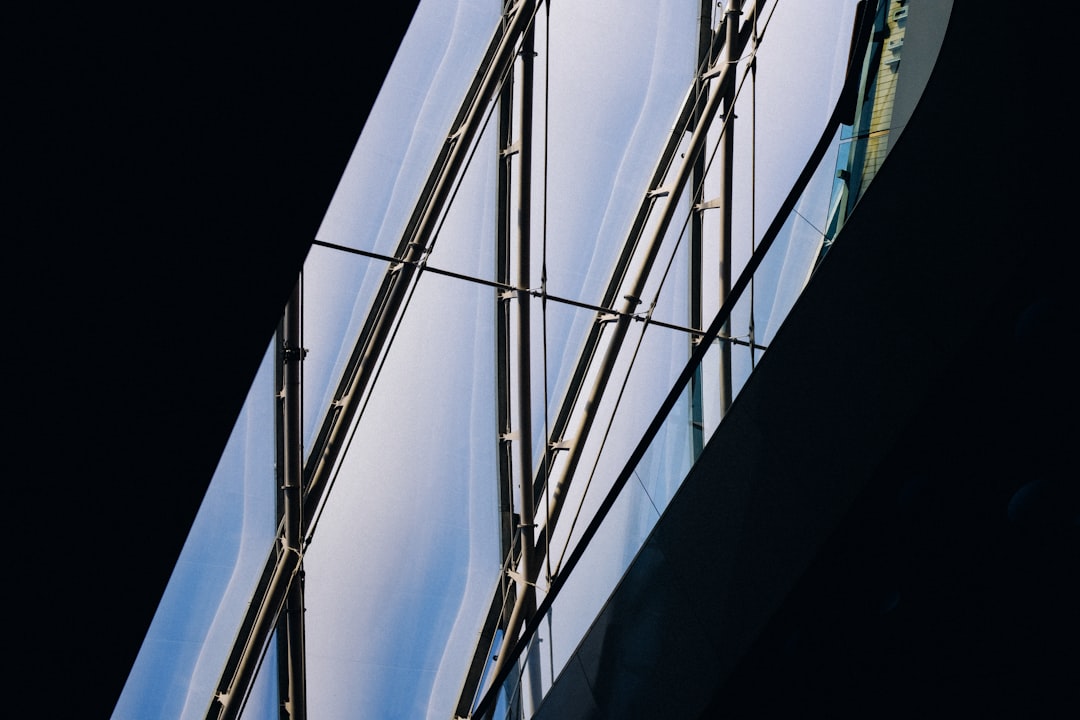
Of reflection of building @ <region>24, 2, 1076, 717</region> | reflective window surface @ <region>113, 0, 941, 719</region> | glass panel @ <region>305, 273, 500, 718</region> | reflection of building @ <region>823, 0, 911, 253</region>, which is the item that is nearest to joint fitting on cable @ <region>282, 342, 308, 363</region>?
reflective window surface @ <region>113, 0, 941, 719</region>

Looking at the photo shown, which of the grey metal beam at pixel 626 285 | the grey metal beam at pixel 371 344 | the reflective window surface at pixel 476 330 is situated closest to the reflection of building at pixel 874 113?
the reflective window surface at pixel 476 330

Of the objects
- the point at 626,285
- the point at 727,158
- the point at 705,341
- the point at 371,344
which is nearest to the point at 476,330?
the point at 371,344

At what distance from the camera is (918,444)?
4934 millimetres

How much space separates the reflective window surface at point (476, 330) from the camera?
13289 mm

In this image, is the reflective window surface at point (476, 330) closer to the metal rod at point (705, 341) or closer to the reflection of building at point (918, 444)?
the metal rod at point (705, 341)

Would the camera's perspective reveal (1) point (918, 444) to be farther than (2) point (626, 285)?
No

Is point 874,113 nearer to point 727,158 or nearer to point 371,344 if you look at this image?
point 371,344

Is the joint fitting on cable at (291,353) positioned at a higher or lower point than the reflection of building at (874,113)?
higher

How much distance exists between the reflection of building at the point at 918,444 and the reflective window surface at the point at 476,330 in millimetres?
6937

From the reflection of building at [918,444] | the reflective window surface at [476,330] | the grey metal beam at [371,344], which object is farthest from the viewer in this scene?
the reflective window surface at [476,330]

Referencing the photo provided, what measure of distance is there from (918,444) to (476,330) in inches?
411

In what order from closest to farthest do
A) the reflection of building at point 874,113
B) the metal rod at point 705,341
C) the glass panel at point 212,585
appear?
1. the reflection of building at point 874,113
2. the metal rod at point 705,341
3. the glass panel at point 212,585

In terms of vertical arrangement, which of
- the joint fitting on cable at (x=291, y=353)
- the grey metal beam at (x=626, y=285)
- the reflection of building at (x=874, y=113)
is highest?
the grey metal beam at (x=626, y=285)

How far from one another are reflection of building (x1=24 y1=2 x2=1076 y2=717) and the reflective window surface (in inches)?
273
